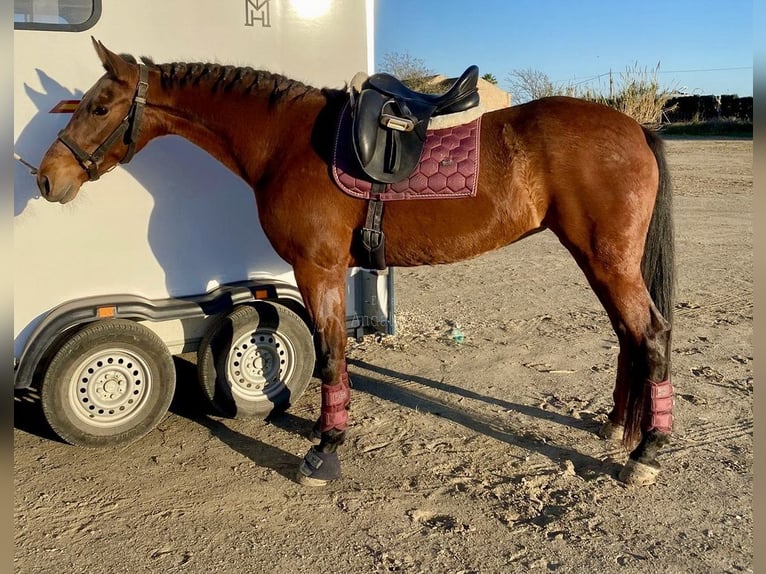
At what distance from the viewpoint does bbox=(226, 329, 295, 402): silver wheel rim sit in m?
3.81

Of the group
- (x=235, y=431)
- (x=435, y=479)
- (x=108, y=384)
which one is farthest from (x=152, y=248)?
(x=435, y=479)

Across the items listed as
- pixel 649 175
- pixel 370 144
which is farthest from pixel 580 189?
pixel 370 144

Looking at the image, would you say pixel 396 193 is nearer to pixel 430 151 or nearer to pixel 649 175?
pixel 430 151

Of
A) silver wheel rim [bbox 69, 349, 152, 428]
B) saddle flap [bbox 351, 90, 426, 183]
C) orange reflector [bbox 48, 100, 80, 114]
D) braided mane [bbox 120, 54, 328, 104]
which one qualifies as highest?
braided mane [bbox 120, 54, 328, 104]

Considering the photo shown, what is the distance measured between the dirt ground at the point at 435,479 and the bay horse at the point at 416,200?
11.6 inches

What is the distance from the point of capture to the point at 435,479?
10.4 ft

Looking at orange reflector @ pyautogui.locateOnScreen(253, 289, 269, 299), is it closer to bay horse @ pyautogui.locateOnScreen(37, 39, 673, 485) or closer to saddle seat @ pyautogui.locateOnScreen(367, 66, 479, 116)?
bay horse @ pyautogui.locateOnScreen(37, 39, 673, 485)

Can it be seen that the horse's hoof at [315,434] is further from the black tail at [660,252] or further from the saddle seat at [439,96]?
the saddle seat at [439,96]

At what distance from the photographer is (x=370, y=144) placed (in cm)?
301

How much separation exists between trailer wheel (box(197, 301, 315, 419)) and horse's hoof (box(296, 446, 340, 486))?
81cm

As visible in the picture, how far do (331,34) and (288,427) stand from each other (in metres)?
2.51

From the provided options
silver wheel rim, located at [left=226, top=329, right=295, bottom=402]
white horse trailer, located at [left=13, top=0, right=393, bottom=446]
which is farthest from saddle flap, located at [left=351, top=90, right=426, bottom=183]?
silver wheel rim, located at [left=226, top=329, right=295, bottom=402]

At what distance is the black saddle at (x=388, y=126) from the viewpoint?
118 inches

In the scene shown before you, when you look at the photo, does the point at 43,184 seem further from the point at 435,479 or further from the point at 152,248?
the point at 435,479
